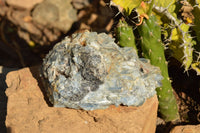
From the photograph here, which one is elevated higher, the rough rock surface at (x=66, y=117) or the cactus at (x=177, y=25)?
the cactus at (x=177, y=25)

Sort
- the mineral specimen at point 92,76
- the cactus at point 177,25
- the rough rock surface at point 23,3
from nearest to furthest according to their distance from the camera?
the mineral specimen at point 92,76 < the cactus at point 177,25 < the rough rock surface at point 23,3

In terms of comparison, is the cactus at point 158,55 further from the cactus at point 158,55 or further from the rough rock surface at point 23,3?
the rough rock surface at point 23,3

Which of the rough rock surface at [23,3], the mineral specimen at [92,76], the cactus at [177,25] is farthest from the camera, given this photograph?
the rough rock surface at [23,3]

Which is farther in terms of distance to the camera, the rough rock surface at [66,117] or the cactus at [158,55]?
A: the cactus at [158,55]

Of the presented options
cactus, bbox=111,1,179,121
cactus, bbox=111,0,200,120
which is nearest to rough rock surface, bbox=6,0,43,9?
cactus, bbox=111,0,200,120

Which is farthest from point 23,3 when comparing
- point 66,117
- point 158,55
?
point 66,117

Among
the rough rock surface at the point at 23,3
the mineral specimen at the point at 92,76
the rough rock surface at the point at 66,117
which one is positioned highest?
the rough rock surface at the point at 23,3

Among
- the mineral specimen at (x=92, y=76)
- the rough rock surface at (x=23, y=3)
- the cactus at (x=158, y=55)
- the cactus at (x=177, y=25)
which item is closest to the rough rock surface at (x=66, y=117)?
the mineral specimen at (x=92, y=76)
